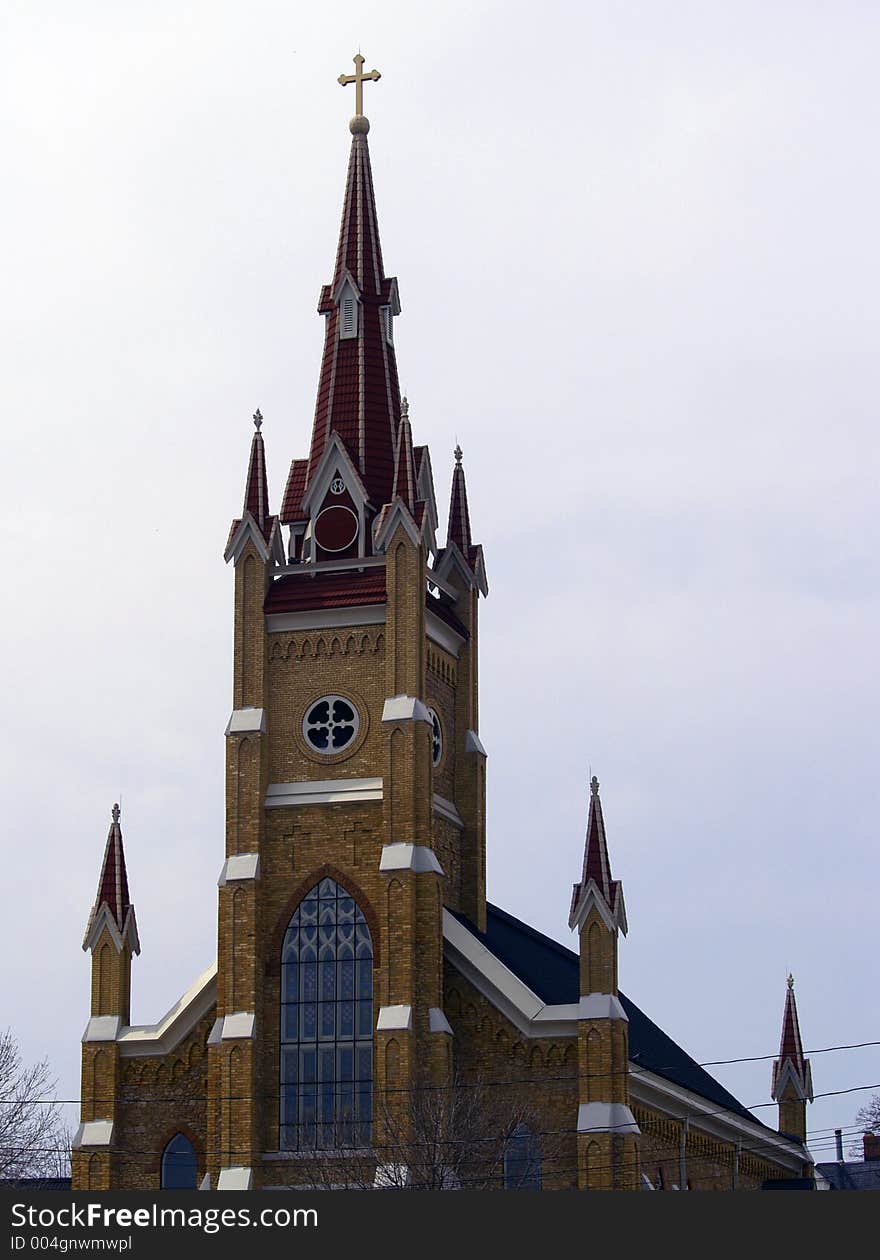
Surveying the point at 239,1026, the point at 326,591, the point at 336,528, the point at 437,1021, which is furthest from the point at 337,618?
the point at 437,1021

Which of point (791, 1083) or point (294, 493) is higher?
point (294, 493)

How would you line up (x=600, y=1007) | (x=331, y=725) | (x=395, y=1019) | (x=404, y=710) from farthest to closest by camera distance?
(x=331, y=725)
(x=404, y=710)
(x=395, y=1019)
(x=600, y=1007)

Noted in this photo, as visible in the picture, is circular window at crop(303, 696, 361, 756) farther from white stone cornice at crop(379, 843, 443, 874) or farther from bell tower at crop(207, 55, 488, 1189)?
white stone cornice at crop(379, 843, 443, 874)

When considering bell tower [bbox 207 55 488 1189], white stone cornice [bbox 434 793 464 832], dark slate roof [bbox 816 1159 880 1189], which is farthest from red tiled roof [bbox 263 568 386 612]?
dark slate roof [bbox 816 1159 880 1189]

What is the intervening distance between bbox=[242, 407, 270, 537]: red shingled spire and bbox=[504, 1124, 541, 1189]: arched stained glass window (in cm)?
1603

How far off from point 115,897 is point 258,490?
10.7m

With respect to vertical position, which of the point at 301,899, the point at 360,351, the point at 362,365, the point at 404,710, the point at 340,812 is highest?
the point at 360,351

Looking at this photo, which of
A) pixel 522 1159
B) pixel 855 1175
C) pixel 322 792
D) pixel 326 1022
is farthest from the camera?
pixel 855 1175

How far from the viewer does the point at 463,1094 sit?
206ft

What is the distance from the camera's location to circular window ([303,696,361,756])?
217 ft

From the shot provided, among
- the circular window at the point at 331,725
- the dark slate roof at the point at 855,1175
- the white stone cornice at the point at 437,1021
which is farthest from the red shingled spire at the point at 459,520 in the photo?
the dark slate roof at the point at 855,1175

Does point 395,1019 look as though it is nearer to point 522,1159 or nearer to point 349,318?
point 522,1159

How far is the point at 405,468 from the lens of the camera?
219 feet

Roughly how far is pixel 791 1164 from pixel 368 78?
37.4m
